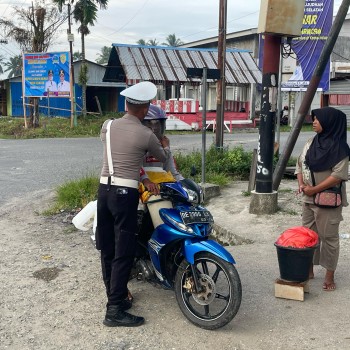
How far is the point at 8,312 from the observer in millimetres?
4047

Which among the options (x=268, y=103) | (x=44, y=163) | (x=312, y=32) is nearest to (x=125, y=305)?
(x=268, y=103)

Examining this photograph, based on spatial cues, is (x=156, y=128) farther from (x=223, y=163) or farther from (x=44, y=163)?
(x=44, y=163)

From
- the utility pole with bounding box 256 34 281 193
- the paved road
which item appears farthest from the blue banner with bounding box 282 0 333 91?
the utility pole with bounding box 256 34 281 193

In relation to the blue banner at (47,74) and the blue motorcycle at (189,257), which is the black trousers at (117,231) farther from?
the blue banner at (47,74)

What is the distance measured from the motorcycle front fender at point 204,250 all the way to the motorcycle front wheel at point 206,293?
0.12 ft

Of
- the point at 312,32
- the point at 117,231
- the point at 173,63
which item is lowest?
the point at 117,231

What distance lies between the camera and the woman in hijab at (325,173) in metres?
4.16

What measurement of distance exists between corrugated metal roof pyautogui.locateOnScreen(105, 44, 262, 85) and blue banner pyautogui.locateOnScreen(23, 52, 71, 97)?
11.7 feet

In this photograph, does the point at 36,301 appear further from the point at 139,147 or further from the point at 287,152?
the point at 287,152

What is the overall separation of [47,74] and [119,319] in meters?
21.1

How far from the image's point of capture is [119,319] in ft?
12.3

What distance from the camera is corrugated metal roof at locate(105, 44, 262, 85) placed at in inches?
1024

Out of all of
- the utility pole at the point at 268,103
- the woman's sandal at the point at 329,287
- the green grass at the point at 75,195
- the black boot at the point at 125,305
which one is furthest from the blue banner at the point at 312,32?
the black boot at the point at 125,305

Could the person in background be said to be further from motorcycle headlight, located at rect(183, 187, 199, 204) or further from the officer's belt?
the officer's belt
